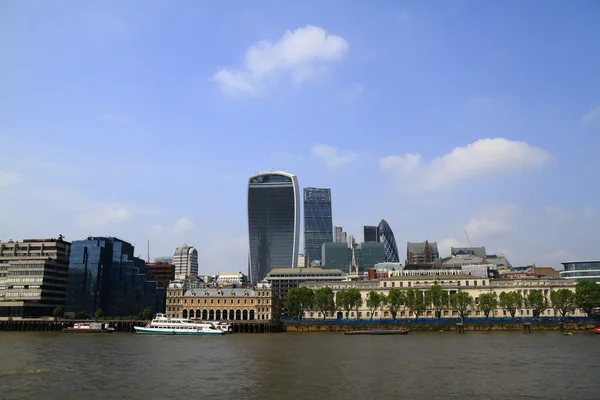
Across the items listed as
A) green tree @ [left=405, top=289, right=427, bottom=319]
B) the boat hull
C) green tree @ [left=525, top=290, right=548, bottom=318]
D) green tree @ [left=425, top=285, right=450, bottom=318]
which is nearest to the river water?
the boat hull

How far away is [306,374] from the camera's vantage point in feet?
215

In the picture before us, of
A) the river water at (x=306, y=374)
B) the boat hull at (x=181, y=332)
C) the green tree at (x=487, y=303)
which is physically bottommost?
the river water at (x=306, y=374)

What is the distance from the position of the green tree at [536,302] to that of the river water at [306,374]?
324 feet

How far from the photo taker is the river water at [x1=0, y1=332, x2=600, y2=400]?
172ft

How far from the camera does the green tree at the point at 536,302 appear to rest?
190375 millimetres

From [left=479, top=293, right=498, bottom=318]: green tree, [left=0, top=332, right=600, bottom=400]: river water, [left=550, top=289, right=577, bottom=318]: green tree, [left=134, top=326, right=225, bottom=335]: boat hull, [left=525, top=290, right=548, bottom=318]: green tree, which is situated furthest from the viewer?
[left=479, top=293, right=498, bottom=318]: green tree

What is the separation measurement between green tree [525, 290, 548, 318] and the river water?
9884cm

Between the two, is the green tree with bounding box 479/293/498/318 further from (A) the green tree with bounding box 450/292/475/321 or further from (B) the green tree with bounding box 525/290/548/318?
(B) the green tree with bounding box 525/290/548/318

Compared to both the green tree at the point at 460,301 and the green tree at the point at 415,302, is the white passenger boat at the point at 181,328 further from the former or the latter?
the green tree at the point at 460,301

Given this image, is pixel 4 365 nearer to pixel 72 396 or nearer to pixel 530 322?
pixel 72 396

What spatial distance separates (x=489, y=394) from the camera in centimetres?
5144

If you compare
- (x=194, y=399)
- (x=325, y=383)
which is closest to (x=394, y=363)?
(x=325, y=383)

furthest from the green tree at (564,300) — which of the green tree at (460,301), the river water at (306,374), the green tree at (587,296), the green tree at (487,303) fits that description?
the river water at (306,374)

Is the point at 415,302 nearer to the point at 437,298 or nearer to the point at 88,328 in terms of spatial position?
the point at 437,298
